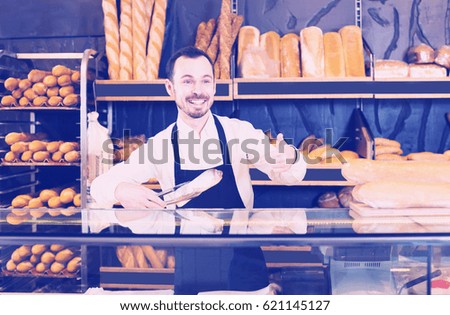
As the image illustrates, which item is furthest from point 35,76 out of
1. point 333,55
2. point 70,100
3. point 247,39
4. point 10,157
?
point 333,55

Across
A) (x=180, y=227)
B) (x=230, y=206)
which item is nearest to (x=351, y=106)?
(x=230, y=206)

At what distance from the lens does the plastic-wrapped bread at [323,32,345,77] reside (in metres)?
2.87

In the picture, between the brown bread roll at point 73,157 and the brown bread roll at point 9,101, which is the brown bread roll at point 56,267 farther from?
the brown bread roll at point 9,101

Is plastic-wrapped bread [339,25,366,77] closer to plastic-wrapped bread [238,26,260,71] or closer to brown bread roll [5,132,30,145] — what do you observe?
plastic-wrapped bread [238,26,260,71]

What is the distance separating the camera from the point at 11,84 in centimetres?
296

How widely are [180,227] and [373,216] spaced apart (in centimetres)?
52

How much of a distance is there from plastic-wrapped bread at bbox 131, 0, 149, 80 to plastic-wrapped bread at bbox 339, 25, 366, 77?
3.89 ft

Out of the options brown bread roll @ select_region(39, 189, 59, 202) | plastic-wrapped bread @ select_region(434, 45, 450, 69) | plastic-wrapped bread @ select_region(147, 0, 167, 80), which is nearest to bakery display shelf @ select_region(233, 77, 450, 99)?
plastic-wrapped bread @ select_region(434, 45, 450, 69)

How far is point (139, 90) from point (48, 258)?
1.25 m

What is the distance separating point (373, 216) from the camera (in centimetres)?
134

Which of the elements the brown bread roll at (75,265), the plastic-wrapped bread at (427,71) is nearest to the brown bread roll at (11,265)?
the brown bread roll at (75,265)

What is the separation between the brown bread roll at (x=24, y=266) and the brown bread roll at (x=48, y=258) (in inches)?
2.7

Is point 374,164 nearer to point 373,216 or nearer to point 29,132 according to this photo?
point 373,216

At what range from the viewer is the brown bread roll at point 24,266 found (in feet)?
6.50
